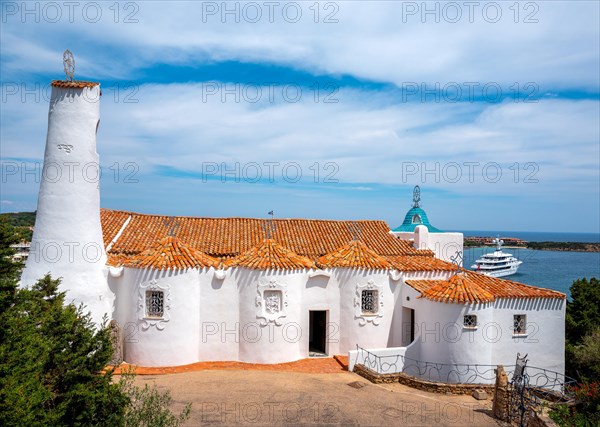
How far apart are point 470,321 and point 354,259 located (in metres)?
6.12

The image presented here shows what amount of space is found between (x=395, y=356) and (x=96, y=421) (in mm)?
14008

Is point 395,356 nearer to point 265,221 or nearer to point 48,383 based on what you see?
point 265,221

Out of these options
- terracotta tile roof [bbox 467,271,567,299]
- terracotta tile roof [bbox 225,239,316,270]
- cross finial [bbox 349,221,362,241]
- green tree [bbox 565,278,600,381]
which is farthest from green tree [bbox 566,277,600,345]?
terracotta tile roof [bbox 225,239,316,270]

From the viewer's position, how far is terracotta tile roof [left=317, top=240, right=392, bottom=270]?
76.0ft

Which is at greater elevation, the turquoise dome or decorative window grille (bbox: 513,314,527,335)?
the turquoise dome

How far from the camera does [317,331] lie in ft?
81.5

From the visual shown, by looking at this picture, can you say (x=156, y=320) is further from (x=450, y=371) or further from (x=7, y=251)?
(x=450, y=371)

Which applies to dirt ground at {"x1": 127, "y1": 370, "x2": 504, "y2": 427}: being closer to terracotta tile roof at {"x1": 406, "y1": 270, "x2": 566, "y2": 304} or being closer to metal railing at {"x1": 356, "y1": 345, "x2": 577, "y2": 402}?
metal railing at {"x1": 356, "y1": 345, "x2": 577, "y2": 402}

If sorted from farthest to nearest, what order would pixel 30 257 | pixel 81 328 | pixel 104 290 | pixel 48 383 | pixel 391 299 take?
pixel 391 299 → pixel 104 290 → pixel 30 257 → pixel 81 328 → pixel 48 383

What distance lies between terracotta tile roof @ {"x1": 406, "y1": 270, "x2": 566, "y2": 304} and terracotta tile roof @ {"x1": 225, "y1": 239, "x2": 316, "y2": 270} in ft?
18.8

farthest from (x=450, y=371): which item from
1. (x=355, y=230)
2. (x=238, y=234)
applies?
(x=238, y=234)

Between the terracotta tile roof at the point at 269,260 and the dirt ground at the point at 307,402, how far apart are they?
15.7 ft

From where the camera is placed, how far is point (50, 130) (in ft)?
63.7

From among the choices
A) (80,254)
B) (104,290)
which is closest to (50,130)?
(80,254)
